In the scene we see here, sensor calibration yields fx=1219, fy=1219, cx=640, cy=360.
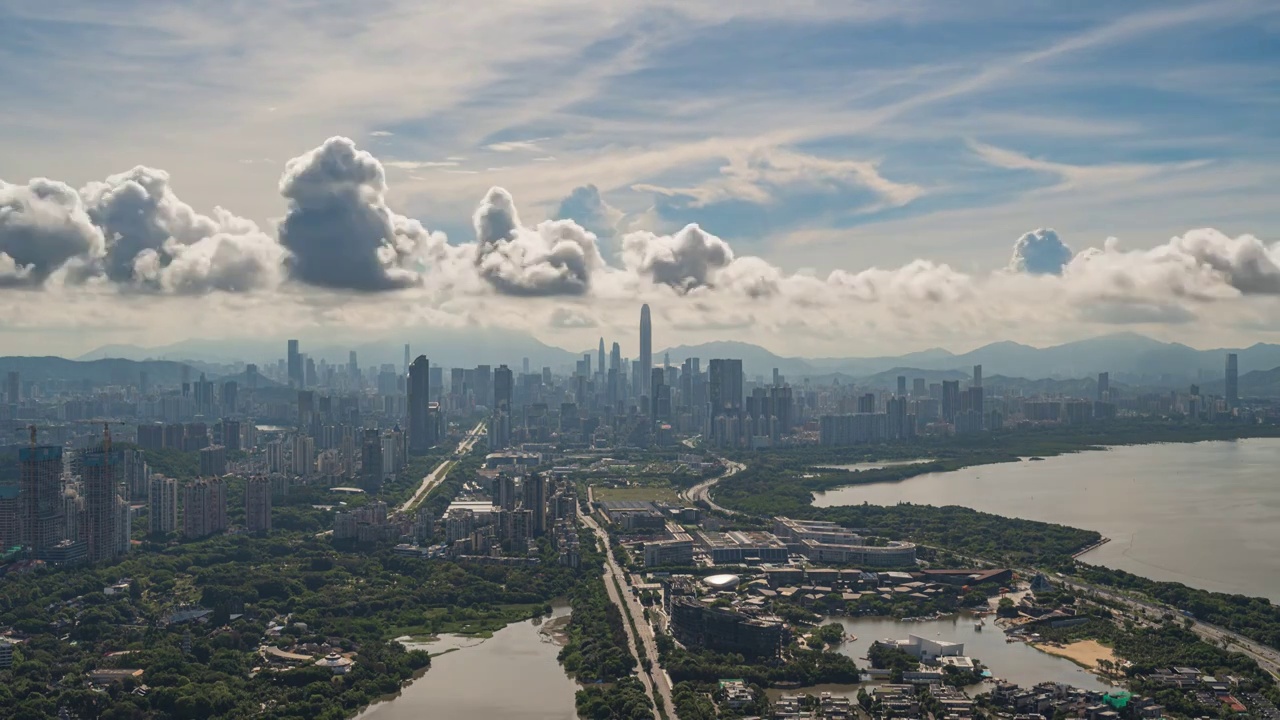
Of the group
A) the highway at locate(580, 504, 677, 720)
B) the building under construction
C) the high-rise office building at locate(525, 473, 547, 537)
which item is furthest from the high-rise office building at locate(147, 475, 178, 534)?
the highway at locate(580, 504, 677, 720)

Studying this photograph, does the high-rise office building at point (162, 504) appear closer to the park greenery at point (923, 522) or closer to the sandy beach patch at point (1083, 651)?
the park greenery at point (923, 522)

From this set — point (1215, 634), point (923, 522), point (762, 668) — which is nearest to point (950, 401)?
point (923, 522)

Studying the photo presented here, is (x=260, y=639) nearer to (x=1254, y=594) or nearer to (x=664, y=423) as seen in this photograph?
(x=1254, y=594)

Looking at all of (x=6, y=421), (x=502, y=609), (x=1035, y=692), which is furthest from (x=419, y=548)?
(x=6, y=421)

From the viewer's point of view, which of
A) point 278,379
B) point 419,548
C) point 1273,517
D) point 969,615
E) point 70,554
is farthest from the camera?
point 278,379

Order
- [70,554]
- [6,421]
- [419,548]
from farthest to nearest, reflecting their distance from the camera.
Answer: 1. [6,421]
2. [419,548]
3. [70,554]

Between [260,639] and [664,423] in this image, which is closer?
[260,639]

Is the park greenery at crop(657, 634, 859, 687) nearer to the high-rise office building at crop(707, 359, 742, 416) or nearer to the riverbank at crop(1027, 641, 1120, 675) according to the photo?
the riverbank at crop(1027, 641, 1120, 675)
